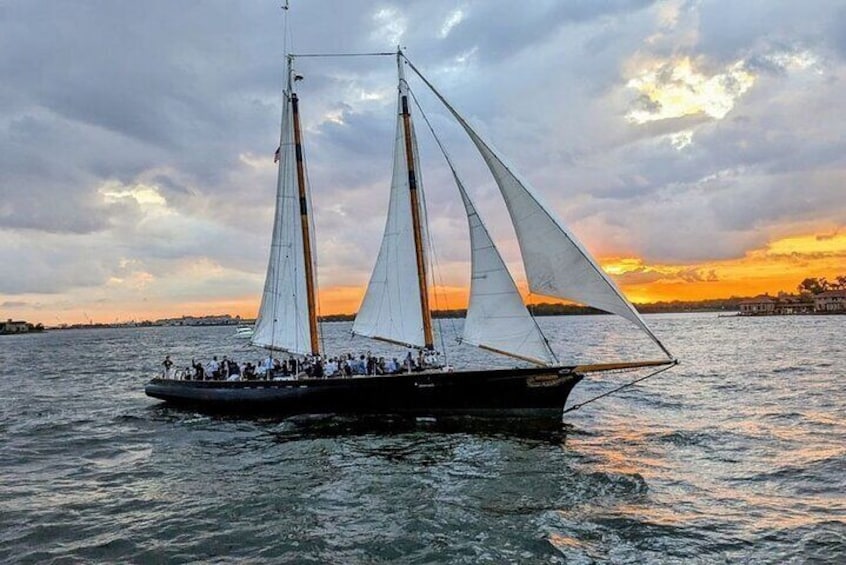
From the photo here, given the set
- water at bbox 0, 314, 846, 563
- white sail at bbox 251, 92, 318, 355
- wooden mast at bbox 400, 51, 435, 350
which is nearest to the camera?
water at bbox 0, 314, 846, 563

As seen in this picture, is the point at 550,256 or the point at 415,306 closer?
the point at 550,256

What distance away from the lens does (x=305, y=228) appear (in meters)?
31.0

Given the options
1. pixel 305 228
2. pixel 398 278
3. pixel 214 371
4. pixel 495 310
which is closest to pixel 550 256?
pixel 495 310

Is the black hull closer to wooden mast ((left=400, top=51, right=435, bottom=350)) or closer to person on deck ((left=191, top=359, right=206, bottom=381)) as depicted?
wooden mast ((left=400, top=51, right=435, bottom=350))

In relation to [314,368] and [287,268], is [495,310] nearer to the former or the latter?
[314,368]

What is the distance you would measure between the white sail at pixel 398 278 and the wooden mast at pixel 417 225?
137mm

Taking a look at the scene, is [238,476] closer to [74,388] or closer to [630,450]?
[630,450]

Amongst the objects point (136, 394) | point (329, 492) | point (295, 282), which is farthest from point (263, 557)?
point (136, 394)

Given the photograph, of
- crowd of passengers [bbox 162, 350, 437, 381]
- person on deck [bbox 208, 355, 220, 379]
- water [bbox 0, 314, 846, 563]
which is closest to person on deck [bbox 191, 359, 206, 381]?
crowd of passengers [bbox 162, 350, 437, 381]

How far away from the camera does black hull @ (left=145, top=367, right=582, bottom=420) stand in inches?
903

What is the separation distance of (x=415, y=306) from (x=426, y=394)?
4.47 m

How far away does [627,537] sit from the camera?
12609mm

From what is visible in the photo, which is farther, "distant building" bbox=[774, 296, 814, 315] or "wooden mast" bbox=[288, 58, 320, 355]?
"distant building" bbox=[774, 296, 814, 315]

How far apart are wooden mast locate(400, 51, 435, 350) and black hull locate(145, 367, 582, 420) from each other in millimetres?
3014
